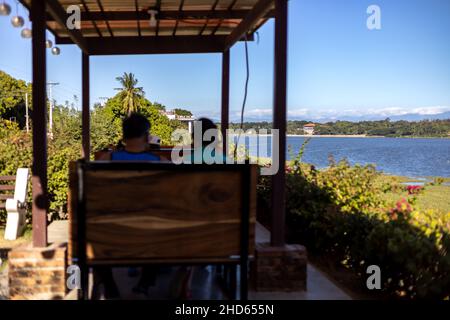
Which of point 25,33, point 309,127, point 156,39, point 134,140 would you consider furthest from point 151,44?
point 134,140

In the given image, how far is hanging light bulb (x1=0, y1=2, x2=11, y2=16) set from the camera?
5285 millimetres

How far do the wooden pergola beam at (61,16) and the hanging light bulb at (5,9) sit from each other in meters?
0.61

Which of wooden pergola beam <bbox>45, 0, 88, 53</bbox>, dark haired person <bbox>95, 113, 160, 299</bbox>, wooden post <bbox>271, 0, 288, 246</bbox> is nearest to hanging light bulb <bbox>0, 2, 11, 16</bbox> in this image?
wooden pergola beam <bbox>45, 0, 88, 53</bbox>

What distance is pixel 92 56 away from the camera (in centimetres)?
767

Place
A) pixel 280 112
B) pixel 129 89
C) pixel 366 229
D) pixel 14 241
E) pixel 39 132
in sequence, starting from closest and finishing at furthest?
pixel 39 132 → pixel 280 112 → pixel 366 229 → pixel 14 241 → pixel 129 89

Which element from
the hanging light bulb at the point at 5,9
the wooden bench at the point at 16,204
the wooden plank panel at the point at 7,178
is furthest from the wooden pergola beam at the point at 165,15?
the wooden plank panel at the point at 7,178

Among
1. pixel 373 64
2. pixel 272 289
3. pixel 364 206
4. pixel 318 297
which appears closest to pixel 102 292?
pixel 272 289

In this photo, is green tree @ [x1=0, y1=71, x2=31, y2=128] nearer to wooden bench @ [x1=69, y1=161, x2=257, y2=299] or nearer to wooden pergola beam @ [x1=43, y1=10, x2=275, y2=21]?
wooden pergola beam @ [x1=43, y1=10, x2=275, y2=21]

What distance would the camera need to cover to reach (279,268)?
13.5 ft

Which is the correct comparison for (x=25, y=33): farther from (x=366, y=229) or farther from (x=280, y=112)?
(x=366, y=229)

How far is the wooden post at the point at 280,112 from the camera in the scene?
166 inches

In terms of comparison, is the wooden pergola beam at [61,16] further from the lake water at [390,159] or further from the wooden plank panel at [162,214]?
the lake water at [390,159]

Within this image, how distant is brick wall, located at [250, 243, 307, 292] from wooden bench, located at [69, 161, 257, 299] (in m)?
1.08

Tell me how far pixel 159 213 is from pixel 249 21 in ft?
11.3
